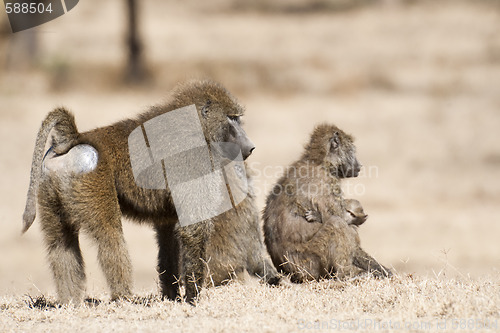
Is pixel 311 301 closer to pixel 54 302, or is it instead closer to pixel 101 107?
pixel 54 302

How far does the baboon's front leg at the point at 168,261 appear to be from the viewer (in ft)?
20.9

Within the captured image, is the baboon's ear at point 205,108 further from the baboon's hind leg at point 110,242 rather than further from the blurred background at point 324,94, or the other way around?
the blurred background at point 324,94

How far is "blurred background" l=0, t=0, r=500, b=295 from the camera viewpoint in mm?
13242

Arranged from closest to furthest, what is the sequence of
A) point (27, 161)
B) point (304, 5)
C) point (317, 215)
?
point (317, 215)
point (27, 161)
point (304, 5)

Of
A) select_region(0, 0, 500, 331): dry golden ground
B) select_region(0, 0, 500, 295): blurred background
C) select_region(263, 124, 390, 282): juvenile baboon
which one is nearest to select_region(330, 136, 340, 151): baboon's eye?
select_region(263, 124, 390, 282): juvenile baboon

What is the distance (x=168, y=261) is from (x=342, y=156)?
202 centimetres

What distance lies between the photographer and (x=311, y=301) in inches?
217

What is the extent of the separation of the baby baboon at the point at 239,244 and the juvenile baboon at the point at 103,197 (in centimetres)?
52

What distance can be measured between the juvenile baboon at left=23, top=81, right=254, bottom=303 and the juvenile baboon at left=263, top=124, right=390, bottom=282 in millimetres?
791

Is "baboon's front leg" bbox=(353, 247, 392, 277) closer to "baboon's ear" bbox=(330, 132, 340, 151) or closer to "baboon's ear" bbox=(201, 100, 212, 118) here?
"baboon's ear" bbox=(330, 132, 340, 151)

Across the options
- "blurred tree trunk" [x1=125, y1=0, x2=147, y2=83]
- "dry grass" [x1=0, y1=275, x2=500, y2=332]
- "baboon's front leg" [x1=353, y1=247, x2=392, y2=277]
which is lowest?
"baboon's front leg" [x1=353, y1=247, x2=392, y2=277]

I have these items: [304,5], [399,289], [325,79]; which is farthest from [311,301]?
[304,5]

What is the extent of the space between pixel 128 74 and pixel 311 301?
17871 mm

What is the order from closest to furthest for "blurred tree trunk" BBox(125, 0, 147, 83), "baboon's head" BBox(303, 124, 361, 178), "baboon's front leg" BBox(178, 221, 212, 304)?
1. "baboon's front leg" BBox(178, 221, 212, 304)
2. "baboon's head" BBox(303, 124, 361, 178)
3. "blurred tree trunk" BBox(125, 0, 147, 83)
